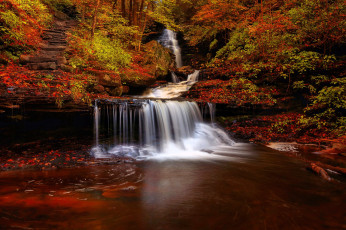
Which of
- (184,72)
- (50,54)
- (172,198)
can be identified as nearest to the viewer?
(172,198)

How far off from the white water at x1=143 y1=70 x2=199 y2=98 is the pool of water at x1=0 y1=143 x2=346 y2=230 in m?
7.66

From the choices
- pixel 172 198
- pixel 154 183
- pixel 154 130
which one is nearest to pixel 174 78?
pixel 154 130

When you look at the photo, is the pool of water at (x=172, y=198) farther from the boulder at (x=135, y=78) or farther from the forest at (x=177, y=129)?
the boulder at (x=135, y=78)

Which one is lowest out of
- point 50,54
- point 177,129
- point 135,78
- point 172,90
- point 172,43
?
point 177,129

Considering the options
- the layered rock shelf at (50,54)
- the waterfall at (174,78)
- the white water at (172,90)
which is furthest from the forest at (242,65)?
the waterfall at (174,78)

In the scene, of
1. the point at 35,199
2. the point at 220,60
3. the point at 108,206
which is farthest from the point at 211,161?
the point at 220,60

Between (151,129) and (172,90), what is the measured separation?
5729mm

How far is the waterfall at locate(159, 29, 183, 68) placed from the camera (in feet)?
62.3

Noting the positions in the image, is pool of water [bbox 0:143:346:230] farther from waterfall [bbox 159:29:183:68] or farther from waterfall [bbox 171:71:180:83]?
waterfall [bbox 159:29:183:68]

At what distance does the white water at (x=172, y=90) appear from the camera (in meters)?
13.0

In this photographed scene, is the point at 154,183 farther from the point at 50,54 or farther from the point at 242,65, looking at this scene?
the point at 242,65

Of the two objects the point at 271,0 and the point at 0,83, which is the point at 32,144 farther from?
the point at 271,0

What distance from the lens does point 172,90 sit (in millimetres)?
13648

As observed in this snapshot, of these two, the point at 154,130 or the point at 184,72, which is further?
the point at 184,72
